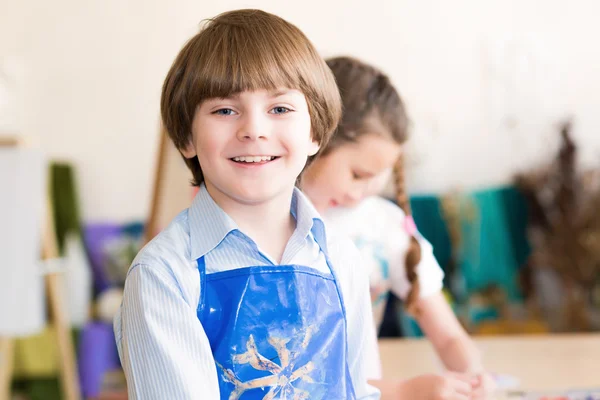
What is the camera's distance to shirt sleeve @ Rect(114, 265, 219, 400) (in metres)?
0.87

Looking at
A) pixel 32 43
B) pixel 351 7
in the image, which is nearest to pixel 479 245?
pixel 351 7

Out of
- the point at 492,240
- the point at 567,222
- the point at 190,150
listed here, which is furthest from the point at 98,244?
the point at 190,150

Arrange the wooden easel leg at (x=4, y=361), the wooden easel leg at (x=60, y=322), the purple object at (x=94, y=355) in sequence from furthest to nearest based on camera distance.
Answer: the purple object at (x=94, y=355)
the wooden easel leg at (x=60, y=322)
the wooden easel leg at (x=4, y=361)

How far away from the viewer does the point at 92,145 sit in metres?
3.99

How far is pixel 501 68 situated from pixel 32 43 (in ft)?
7.72

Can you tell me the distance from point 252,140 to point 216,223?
0.12 meters

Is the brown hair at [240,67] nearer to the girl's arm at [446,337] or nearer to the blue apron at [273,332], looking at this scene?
the blue apron at [273,332]

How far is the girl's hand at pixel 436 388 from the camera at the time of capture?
1.07 meters

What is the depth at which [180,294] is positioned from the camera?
2.93 ft

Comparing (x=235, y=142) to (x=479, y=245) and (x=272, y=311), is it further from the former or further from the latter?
(x=479, y=245)

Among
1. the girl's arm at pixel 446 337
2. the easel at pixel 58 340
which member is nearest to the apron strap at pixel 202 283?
the girl's arm at pixel 446 337

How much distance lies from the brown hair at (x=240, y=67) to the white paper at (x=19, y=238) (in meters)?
2.22

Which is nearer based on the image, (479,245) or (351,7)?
(479,245)

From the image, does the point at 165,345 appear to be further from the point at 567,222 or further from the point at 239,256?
the point at 567,222
